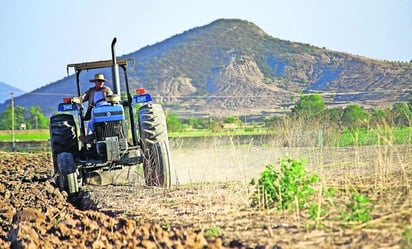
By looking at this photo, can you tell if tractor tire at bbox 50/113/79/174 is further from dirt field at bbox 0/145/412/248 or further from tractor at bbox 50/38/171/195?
dirt field at bbox 0/145/412/248

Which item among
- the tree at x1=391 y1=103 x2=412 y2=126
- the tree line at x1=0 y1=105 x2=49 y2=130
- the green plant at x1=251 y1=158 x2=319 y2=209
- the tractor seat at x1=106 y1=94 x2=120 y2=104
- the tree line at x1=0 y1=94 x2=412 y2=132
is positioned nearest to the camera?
the green plant at x1=251 y1=158 x2=319 y2=209

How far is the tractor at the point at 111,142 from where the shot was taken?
12875mm

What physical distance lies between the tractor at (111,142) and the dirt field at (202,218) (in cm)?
43

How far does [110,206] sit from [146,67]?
407 feet

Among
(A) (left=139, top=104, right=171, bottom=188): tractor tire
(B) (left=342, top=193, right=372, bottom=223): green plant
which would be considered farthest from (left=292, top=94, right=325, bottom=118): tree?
(B) (left=342, top=193, right=372, bottom=223): green plant

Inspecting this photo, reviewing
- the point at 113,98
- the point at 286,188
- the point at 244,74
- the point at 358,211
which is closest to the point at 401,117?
the point at 113,98

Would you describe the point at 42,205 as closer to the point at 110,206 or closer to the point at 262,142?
the point at 110,206

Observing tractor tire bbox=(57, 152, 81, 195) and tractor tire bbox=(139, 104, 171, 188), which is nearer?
tractor tire bbox=(57, 152, 81, 195)

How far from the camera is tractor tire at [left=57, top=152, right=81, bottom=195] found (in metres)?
12.7

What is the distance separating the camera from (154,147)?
1304 cm

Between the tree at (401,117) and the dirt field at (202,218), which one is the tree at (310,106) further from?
the dirt field at (202,218)

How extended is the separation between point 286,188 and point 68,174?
5545 millimetres

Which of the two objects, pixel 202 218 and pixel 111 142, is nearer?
pixel 202 218

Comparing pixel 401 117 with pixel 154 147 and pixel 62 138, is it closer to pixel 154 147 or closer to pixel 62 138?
pixel 154 147
